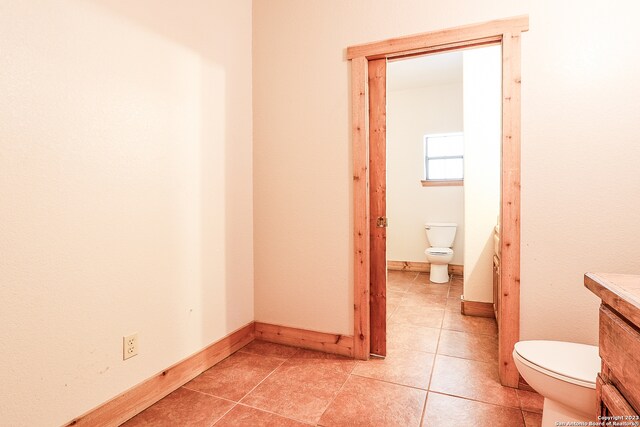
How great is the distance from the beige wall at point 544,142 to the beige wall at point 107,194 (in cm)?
60

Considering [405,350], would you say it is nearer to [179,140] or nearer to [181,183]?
[181,183]

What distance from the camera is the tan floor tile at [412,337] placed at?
2364mm

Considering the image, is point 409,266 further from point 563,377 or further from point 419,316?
point 563,377

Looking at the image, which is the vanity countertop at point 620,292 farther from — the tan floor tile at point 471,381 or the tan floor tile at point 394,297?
the tan floor tile at point 394,297

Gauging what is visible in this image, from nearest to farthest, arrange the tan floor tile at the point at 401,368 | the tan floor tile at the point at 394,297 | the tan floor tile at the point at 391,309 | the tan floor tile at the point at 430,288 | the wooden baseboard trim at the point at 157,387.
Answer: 1. the wooden baseboard trim at the point at 157,387
2. the tan floor tile at the point at 401,368
3. the tan floor tile at the point at 391,309
4. the tan floor tile at the point at 394,297
5. the tan floor tile at the point at 430,288

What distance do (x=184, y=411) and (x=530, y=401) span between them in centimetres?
178

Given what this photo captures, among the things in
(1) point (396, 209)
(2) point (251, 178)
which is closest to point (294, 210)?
(2) point (251, 178)

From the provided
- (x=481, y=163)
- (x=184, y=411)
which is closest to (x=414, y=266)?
(x=481, y=163)

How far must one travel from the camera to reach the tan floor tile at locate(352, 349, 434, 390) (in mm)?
1921

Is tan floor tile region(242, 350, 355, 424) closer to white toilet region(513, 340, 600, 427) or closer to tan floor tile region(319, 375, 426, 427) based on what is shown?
tan floor tile region(319, 375, 426, 427)

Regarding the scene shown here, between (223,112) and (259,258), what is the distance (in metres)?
1.09

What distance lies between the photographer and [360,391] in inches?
70.8

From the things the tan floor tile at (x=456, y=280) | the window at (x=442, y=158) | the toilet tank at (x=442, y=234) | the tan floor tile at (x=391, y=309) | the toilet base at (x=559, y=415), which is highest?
the window at (x=442, y=158)

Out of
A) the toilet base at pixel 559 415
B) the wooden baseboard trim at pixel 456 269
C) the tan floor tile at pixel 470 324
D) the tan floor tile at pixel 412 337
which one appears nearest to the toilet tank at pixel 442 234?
the wooden baseboard trim at pixel 456 269
